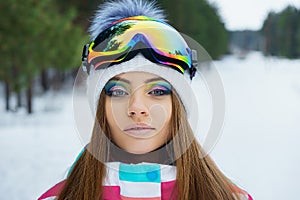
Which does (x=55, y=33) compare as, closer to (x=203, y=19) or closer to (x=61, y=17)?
(x=61, y=17)

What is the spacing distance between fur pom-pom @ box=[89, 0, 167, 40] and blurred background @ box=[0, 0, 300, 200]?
1.04 feet

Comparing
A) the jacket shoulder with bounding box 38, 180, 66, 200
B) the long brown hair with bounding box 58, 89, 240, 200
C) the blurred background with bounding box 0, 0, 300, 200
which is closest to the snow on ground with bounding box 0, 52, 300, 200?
the blurred background with bounding box 0, 0, 300, 200

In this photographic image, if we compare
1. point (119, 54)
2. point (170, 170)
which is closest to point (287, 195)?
point (170, 170)

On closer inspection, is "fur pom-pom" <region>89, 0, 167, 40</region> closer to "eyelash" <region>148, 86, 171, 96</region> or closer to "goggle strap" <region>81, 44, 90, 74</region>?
"goggle strap" <region>81, 44, 90, 74</region>

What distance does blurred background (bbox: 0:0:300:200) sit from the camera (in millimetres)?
2592

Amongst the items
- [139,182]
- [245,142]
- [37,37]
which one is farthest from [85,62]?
[37,37]

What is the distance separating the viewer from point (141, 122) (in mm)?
968

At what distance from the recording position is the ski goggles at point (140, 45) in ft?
3.17

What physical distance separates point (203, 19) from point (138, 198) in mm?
→ 2150

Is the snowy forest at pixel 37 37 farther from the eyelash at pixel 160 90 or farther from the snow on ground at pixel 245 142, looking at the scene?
the eyelash at pixel 160 90

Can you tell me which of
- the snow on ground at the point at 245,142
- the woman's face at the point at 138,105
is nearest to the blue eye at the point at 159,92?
the woman's face at the point at 138,105

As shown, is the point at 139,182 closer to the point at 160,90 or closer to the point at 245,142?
the point at 160,90

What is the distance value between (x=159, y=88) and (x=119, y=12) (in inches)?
10.3

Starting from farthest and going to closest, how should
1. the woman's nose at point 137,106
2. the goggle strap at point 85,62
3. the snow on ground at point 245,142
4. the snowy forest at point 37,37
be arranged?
the snowy forest at point 37,37 → the snow on ground at point 245,142 → the goggle strap at point 85,62 → the woman's nose at point 137,106
